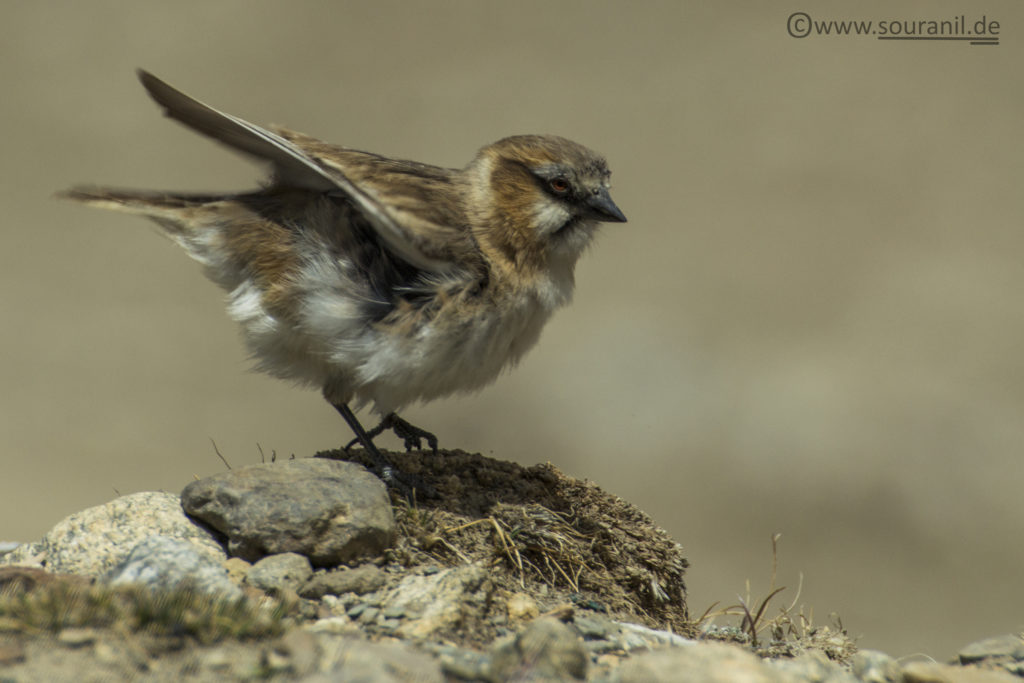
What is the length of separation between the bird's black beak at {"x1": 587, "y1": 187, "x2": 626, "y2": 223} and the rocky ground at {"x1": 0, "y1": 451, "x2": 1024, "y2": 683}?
59.0 inches

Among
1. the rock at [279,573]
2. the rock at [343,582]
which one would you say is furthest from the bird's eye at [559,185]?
the rock at [279,573]

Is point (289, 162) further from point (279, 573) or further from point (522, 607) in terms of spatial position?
point (522, 607)

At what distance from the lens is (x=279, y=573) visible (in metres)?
4.44

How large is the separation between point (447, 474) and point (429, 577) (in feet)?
4.60

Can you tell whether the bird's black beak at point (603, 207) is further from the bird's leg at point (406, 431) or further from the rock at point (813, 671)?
the rock at point (813, 671)

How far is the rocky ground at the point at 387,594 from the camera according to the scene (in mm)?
3461

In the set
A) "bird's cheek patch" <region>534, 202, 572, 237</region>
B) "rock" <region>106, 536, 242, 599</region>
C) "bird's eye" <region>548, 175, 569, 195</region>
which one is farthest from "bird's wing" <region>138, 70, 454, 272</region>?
"rock" <region>106, 536, 242, 599</region>

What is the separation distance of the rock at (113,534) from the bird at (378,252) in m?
1.24

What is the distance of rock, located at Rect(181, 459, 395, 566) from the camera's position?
4633mm

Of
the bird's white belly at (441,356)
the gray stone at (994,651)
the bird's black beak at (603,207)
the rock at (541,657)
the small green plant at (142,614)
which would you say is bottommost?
the small green plant at (142,614)

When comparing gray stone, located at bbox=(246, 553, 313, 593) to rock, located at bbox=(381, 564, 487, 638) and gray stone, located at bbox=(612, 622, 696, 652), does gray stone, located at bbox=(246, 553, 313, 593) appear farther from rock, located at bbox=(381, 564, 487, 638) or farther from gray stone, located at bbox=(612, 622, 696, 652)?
gray stone, located at bbox=(612, 622, 696, 652)

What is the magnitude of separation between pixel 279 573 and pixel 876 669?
2522 millimetres

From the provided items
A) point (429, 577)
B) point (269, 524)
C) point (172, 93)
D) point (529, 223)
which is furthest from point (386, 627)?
point (172, 93)

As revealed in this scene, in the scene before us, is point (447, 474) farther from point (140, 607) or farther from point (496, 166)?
point (140, 607)
